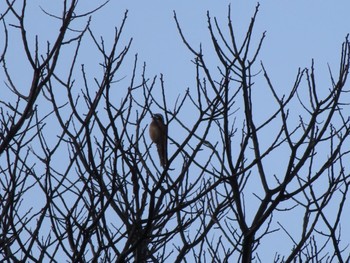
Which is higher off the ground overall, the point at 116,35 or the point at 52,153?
the point at 116,35

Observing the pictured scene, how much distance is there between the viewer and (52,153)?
11.1 ft

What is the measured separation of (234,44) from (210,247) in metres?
1.56

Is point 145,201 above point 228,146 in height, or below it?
below

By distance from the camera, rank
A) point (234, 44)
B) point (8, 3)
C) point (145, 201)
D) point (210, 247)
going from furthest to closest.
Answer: point (210, 247), point (234, 44), point (145, 201), point (8, 3)

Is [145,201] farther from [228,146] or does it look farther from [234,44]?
[234,44]

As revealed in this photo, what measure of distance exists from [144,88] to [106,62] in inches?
11.6

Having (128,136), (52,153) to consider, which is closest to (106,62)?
(128,136)

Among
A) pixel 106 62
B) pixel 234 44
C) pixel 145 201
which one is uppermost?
pixel 234 44

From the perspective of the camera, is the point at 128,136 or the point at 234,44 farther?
the point at 234,44

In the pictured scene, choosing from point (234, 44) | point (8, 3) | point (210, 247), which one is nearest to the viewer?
point (8, 3)

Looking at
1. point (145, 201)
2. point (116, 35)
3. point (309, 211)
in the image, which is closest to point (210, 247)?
point (309, 211)

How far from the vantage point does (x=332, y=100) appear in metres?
3.30

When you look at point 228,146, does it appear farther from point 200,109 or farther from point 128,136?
point 128,136

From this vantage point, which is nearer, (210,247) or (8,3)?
(8,3)
